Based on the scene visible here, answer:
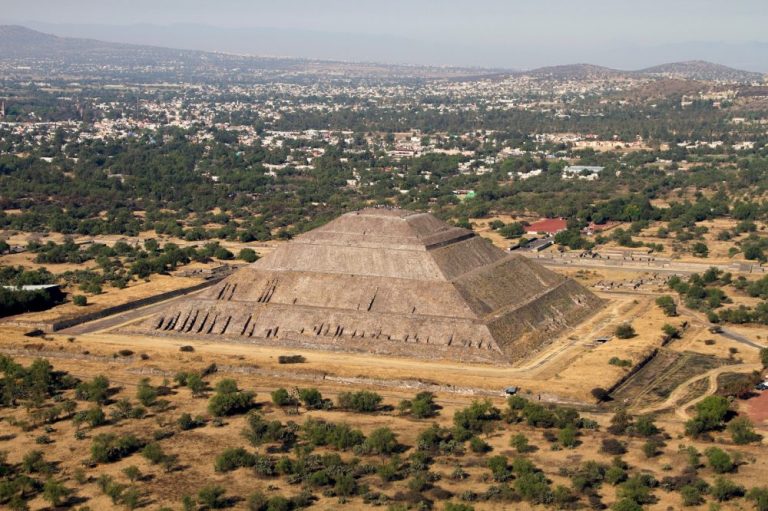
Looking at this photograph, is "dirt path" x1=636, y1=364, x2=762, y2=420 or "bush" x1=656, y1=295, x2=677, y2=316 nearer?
"dirt path" x1=636, y1=364, x2=762, y2=420

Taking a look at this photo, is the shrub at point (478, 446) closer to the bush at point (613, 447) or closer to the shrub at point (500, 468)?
the shrub at point (500, 468)

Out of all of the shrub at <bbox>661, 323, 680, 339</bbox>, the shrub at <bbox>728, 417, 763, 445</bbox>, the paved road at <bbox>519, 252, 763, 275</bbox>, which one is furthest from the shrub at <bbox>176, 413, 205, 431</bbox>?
the paved road at <bbox>519, 252, 763, 275</bbox>

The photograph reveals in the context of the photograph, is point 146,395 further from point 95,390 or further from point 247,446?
point 247,446

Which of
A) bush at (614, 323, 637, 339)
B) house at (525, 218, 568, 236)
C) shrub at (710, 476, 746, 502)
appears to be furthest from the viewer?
house at (525, 218, 568, 236)

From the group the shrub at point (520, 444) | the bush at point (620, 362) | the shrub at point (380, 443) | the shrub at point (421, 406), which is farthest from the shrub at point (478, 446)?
the bush at point (620, 362)

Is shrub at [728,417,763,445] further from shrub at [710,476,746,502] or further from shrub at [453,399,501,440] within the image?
shrub at [453,399,501,440]

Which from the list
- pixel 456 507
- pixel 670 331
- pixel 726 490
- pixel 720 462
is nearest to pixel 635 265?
pixel 670 331

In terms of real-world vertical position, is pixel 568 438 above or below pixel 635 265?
above
